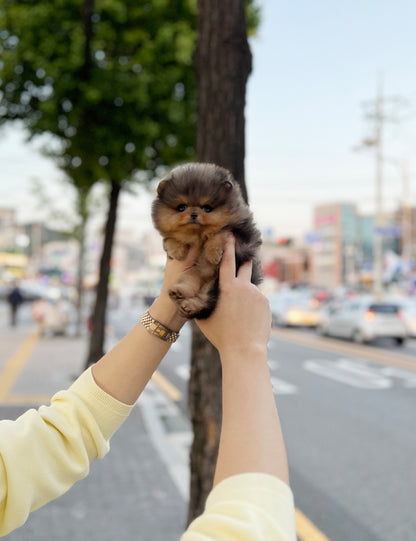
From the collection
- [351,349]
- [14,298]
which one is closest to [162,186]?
[351,349]

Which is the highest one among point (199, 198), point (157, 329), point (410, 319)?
point (199, 198)

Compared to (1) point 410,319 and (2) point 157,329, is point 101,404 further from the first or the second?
(1) point 410,319

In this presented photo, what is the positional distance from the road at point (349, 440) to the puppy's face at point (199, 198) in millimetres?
3797

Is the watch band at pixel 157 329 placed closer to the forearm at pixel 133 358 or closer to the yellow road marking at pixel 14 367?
the forearm at pixel 133 358

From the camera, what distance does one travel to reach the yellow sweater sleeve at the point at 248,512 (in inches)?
34.9

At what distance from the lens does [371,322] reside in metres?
18.7

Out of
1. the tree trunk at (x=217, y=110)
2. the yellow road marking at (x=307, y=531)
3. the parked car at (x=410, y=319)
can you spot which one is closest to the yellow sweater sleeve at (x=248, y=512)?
the tree trunk at (x=217, y=110)

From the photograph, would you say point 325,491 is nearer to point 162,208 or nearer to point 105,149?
point 162,208

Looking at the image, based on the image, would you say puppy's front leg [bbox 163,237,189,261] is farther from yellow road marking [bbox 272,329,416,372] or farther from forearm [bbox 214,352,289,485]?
yellow road marking [bbox 272,329,416,372]

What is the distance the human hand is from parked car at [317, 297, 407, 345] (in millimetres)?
18376

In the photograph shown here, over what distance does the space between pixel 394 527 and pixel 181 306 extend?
4.27m

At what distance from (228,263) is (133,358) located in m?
0.38

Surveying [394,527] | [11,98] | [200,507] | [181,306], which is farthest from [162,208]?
[11,98]

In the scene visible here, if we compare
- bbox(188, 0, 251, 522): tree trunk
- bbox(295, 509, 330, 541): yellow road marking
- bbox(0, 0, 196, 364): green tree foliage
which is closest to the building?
bbox(0, 0, 196, 364): green tree foliage
